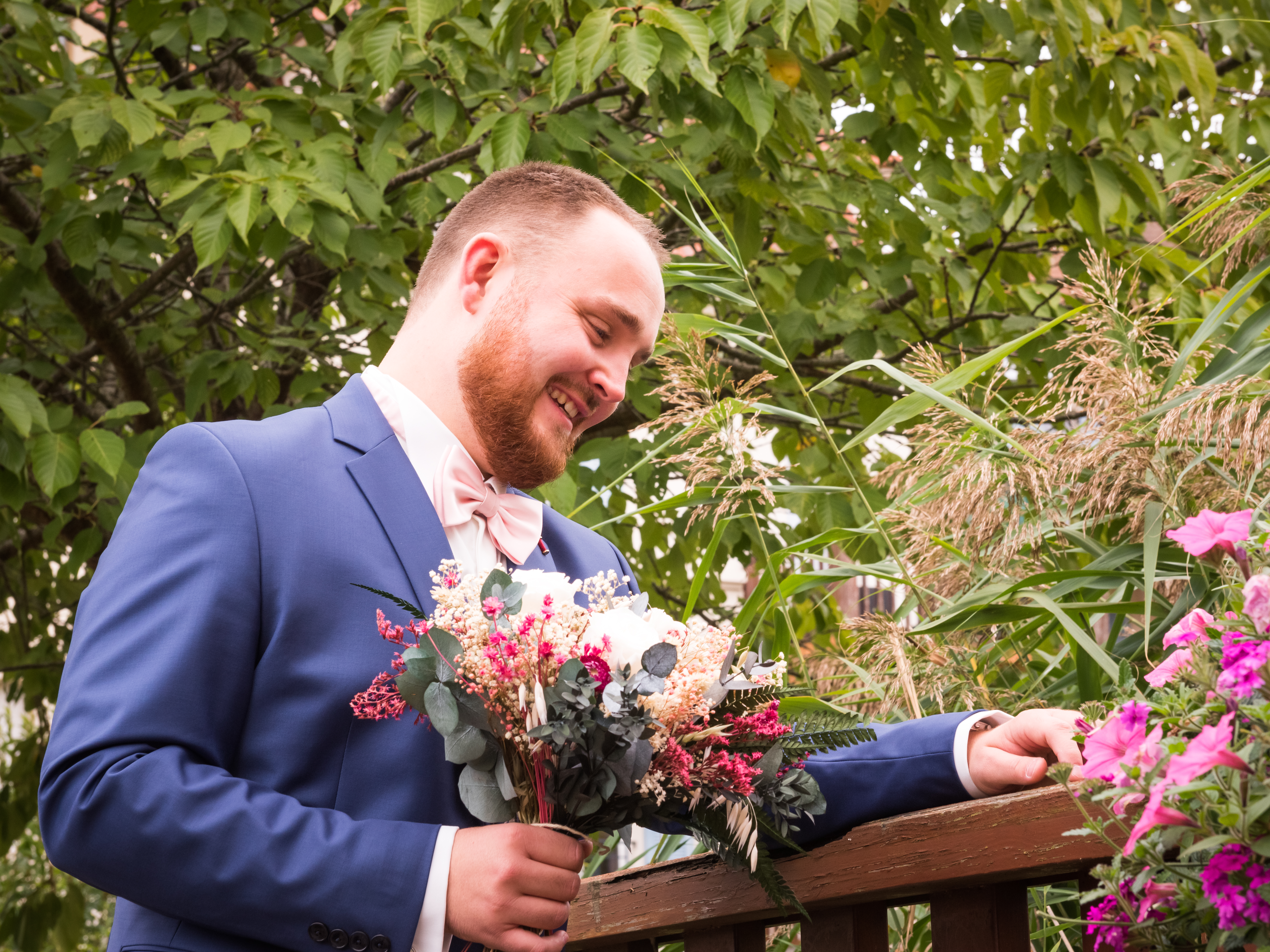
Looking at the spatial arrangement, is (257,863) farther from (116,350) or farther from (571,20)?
(116,350)

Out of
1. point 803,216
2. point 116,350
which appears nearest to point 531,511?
point 803,216

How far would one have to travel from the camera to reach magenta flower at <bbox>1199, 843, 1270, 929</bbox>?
69 cm

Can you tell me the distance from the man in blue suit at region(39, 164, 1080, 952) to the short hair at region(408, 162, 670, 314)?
0.30 feet

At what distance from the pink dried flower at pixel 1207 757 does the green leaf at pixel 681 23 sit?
218cm

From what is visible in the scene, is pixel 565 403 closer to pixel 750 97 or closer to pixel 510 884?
pixel 510 884

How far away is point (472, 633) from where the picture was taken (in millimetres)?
1196

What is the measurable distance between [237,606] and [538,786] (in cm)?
43

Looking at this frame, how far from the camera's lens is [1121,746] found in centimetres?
77

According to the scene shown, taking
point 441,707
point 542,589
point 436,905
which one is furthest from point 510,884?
point 542,589

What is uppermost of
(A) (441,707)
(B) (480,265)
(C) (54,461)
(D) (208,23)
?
(D) (208,23)

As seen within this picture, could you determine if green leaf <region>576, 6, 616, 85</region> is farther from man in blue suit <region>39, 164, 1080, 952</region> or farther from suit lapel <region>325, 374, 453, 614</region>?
suit lapel <region>325, 374, 453, 614</region>

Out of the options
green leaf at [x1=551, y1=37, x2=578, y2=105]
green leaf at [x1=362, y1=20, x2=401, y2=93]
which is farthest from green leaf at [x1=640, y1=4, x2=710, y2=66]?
green leaf at [x1=362, y1=20, x2=401, y2=93]

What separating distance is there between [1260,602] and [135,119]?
2.98m

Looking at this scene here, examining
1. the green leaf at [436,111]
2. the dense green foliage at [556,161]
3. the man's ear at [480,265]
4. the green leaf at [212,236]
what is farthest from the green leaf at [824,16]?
the green leaf at [212,236]
